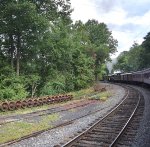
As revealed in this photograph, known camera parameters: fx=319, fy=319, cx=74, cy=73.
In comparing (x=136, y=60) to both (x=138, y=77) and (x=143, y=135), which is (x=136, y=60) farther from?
(x=143, y=135)

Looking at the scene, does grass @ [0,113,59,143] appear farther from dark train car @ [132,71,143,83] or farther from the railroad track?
dark train car @ [132,71,143,83]

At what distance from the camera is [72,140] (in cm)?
1240

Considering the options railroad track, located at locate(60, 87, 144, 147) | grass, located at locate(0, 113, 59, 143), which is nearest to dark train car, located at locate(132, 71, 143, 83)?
railroad track, located at locate(60, 87, 144, 147)

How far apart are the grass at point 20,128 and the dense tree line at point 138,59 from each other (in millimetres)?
83363

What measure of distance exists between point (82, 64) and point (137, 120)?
110ft

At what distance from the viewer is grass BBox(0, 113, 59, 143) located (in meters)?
14.0

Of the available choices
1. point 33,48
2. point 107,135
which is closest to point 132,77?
point 33,48

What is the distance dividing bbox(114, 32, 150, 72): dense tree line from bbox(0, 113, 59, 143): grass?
83363 mm

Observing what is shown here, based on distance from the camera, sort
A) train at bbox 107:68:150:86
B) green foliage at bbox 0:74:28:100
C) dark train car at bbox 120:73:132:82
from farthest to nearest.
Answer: dark train car at bbox 120:73:132:82 → train at bbox 107:68:150:86 → green foliage at bbox 0:74:28:100

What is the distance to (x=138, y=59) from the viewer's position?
123938 mm

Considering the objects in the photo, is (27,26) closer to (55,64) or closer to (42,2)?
(42,2)

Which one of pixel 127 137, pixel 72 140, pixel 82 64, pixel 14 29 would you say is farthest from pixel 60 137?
pixel 82 64

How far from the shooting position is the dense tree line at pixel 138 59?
9894cm

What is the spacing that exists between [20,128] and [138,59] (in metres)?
112
